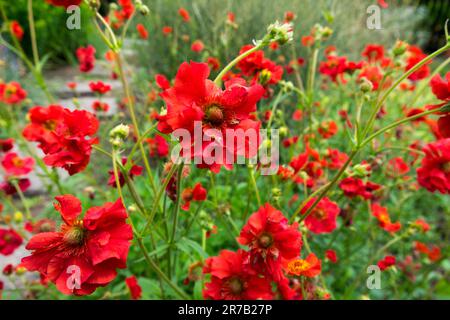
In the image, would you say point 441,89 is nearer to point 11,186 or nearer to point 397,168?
point 397,168

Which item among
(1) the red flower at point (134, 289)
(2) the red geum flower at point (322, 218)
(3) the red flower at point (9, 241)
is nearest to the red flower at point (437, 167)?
(2) the red geum flower at point (322, 218)

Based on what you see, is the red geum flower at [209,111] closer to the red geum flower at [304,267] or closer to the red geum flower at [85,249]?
the red geum flower at [85,249]

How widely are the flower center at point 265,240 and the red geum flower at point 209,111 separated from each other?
0.21 metres

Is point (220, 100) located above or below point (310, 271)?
above

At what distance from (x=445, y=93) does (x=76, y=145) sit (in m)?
0.77

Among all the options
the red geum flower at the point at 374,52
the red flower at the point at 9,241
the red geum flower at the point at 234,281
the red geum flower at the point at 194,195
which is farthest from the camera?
the red geum flower at the point at 374,52

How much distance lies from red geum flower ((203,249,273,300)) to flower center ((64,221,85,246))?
32 cm

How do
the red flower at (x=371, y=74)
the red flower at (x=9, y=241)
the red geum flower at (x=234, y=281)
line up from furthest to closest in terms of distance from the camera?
the red flower at (x=371, y=74) → the red flower at (x=9, y=241) → the red geum flower at (x=234, y=281)

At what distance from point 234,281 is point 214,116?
1.43 feet

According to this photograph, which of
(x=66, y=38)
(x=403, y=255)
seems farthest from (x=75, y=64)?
(x=403, y=255)

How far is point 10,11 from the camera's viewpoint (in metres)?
4.07

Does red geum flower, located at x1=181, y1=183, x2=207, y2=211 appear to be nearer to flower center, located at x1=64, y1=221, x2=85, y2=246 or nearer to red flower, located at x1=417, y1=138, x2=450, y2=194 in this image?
flower center, located at x1=64, y1=221, x2=85, y2=246

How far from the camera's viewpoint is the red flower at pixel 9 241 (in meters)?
1.35
